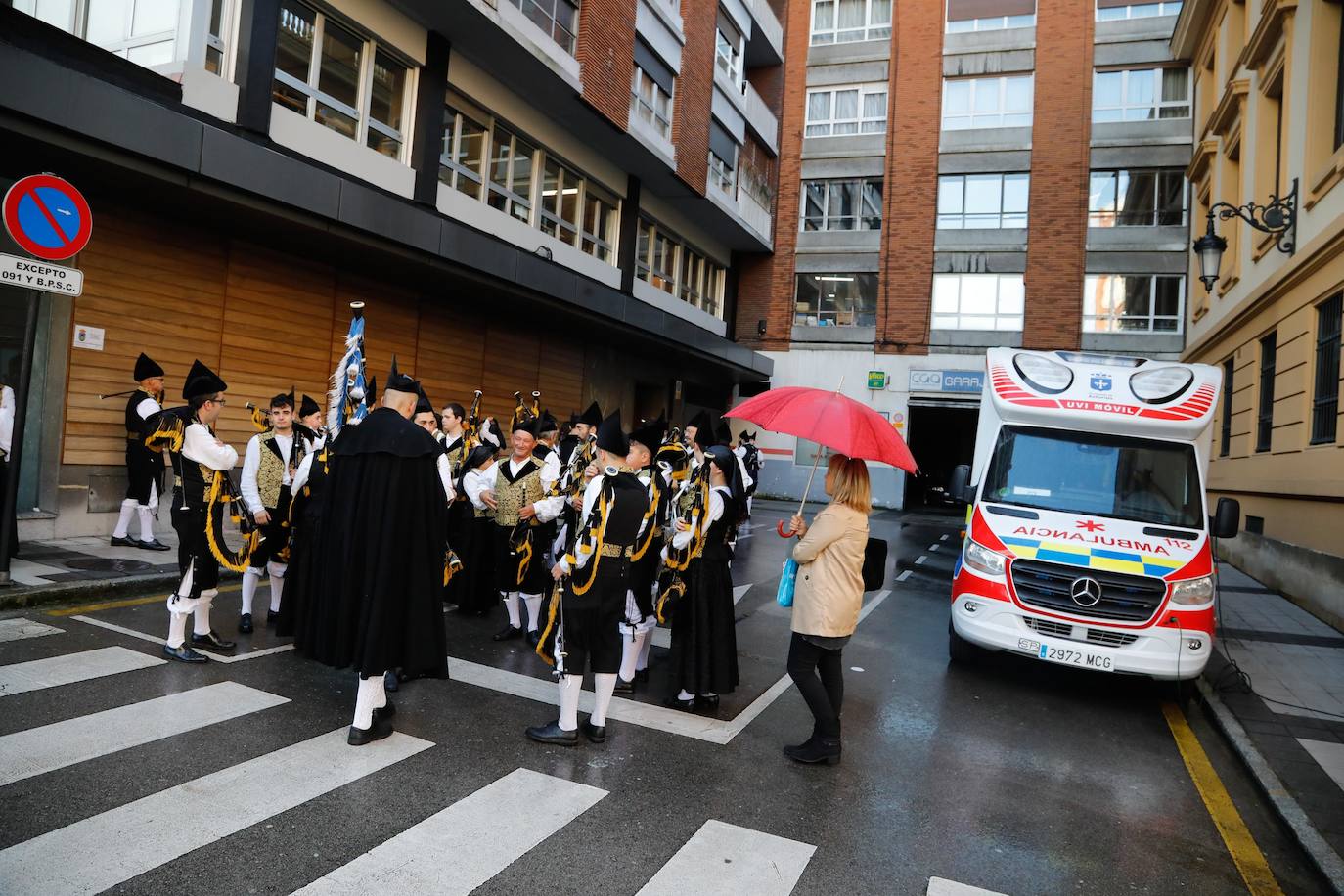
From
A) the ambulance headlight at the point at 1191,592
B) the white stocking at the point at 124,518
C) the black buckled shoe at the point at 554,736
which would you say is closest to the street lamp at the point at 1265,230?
the ambulance headlight at the point at 1191,592

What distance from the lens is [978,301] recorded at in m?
27.4

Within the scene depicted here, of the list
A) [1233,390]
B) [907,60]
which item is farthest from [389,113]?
[907,60]

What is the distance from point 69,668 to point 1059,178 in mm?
28669

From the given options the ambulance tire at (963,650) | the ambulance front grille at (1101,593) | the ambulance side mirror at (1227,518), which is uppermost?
the ambulance side mirror at (1227,518)

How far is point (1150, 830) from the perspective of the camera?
4363mm

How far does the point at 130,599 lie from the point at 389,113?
376 inches

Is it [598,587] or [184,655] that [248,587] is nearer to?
[184,655]

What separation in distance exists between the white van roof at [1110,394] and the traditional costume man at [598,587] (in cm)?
426

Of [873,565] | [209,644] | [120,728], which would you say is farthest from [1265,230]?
[120,728]

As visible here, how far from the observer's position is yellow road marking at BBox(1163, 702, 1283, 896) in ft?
12.8

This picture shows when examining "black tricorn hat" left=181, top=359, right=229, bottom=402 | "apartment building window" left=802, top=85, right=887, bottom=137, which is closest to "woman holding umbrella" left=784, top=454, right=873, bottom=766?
"black tricorn hat" left=181, top=359, right=229, bottom=402

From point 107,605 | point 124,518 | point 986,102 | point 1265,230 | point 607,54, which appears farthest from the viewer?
point 986,102

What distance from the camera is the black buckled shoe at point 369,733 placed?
4590 millimetres

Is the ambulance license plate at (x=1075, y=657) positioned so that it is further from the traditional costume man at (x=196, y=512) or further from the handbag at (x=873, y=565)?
the traditional costume man at (x=196, y=512)
